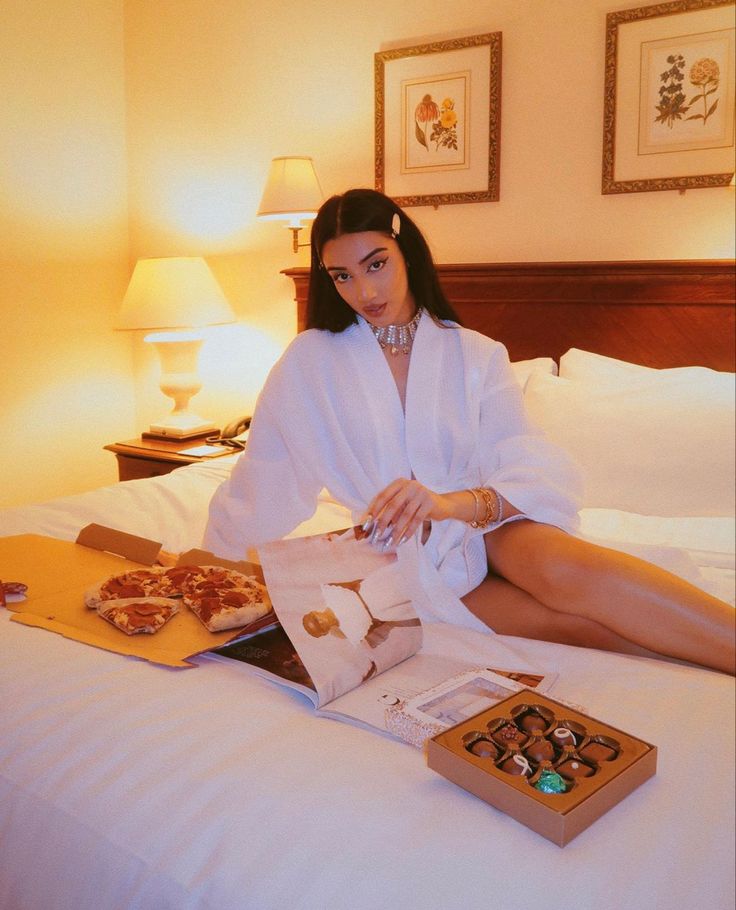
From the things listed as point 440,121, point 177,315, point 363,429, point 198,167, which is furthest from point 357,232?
point 198,167

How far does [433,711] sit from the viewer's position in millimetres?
916

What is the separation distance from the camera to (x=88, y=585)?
134 centimetres

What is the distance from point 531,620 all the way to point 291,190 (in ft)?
5.63

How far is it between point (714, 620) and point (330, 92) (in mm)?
2180

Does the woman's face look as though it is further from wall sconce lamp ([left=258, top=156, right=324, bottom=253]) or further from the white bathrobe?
wall sconce lamp ([left=258, top=156, right=324, bottom=253])

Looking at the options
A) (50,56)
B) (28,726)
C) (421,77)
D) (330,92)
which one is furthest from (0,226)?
(28,726)

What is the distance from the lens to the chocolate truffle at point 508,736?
79 cm

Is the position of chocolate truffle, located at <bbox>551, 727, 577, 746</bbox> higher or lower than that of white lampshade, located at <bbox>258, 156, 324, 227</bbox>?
lower

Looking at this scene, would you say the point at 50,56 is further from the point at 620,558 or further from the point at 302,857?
the point at 302,857

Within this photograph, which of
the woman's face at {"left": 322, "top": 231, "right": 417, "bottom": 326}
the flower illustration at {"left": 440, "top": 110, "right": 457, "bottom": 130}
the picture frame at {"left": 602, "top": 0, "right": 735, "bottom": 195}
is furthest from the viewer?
the flower illustration at {"left": 440, "top": 110, "right": 457, "bottom": 130}

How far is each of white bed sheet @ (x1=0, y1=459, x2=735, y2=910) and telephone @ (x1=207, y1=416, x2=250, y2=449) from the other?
1.61 metres

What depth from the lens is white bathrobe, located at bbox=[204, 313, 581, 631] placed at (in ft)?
5.19

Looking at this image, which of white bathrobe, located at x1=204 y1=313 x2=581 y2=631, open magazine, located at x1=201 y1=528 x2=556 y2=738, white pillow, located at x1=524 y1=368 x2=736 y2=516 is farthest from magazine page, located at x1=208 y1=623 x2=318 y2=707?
white pillow, located at x1=524 y1=368 x2=736 y2=516

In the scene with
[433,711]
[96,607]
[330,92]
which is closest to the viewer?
[433,711]
